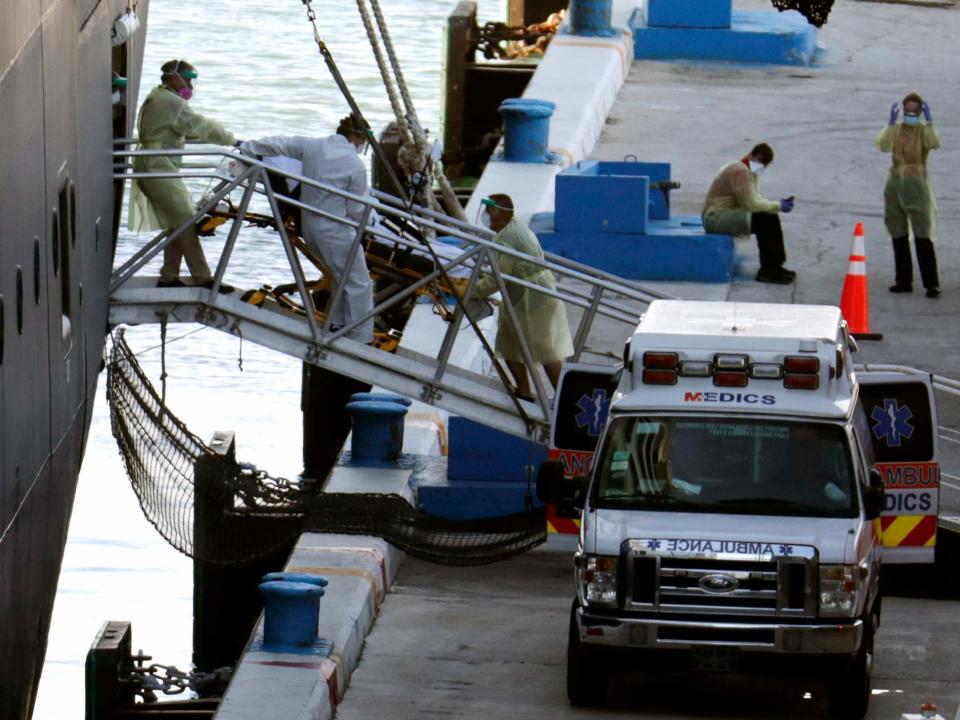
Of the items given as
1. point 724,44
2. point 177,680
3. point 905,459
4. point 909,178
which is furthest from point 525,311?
point 724,44

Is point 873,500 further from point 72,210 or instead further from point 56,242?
point 72,210

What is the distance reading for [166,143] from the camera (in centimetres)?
1505

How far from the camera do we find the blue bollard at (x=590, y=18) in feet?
107

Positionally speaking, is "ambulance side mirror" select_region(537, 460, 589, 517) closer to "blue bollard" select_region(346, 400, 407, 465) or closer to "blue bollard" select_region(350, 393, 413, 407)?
"blue bollard" select_region(346, 400, 407, 465)

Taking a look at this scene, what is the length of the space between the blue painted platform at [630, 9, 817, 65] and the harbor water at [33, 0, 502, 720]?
7888 mm

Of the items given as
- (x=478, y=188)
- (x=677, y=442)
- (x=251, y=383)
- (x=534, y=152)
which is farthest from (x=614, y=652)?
(x=251, y=383)

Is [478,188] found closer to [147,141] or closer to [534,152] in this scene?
[534,152]

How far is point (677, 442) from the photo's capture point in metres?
11.4

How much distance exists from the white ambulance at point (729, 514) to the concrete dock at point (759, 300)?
0.73 metres

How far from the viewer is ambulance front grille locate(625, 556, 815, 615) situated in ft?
35.9

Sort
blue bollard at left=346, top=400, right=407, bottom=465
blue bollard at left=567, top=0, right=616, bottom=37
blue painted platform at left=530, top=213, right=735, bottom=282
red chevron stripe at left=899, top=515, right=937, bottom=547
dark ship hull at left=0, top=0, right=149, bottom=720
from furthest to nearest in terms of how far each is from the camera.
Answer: blue bollard at left=567, top=0, right=616, bottom=37, blue painted platform at left=530, top=213, right=735, bottom=282, blue bollard at left=346, top=400, right=407, bottom=465, red chevron stripe at left=899, top=515, right=937, bottom=547, dark ship hull at left=0, top=0, right=149, bottom=720

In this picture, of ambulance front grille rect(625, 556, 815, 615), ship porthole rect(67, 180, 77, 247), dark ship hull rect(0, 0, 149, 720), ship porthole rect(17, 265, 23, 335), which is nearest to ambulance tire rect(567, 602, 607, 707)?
ambulance front grille rect(625, 556, 815, 615)

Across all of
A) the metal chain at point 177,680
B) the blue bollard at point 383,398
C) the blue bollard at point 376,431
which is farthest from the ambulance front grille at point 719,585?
the blue bollard at point 383,398

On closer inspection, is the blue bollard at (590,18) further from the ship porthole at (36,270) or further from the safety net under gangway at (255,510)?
the ship porthole at (36,270)
